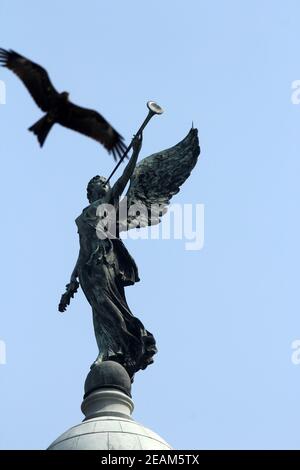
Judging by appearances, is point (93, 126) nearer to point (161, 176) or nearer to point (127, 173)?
point (127, 173)

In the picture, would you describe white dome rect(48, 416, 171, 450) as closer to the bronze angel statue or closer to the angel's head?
the bronze angel statue

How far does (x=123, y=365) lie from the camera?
2600 centimetres

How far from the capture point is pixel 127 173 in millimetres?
27312

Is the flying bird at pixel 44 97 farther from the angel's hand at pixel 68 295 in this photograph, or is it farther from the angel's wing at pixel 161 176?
the angel's wing at pixel 161 176

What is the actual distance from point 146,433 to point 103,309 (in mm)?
3579

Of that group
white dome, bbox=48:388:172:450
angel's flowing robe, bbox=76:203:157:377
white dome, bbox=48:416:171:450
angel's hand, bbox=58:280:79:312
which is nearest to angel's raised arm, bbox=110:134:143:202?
angel's flowing robe, bbox=76:203:157:377

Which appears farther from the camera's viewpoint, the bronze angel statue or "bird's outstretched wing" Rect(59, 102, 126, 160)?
the bronze angel statue

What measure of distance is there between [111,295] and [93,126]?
298cm

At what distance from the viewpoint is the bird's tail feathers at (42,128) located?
2444 cm

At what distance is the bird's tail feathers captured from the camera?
2444 cm

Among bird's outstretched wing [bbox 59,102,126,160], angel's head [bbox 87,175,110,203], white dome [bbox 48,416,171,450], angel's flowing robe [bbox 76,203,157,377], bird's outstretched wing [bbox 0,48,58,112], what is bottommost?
white dome [bbox 48,416,171,450]

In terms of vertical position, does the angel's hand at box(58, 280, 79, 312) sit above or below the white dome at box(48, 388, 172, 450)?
above
